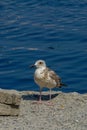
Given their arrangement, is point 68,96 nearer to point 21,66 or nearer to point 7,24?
point 21,66

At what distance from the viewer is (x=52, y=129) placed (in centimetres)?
1079

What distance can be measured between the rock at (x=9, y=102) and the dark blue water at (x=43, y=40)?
16.3 ft

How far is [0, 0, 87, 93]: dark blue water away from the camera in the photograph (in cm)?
1772

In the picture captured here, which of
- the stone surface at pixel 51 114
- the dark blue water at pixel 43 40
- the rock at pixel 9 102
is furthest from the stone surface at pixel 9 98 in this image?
the dark blue water at pixel 43 40

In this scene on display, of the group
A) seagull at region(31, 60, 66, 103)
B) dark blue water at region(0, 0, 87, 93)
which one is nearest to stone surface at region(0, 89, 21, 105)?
seagull at region(31, 60, 66, 103)

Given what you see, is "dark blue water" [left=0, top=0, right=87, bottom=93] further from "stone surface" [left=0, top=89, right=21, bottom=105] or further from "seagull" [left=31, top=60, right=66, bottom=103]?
"stone surface" [left=0, top=89, right=21, bottom=105]

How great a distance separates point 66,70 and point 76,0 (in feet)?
38.3

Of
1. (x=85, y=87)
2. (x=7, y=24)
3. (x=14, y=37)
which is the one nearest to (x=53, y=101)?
(x=85, y=87)

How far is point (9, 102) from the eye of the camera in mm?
11578

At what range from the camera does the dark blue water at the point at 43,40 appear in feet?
58.1

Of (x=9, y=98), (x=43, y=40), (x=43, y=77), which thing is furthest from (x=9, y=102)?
(x=43, y=40)

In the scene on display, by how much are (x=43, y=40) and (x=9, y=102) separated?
423 inches

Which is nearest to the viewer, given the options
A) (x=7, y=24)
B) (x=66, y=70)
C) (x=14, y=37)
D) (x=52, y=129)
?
(x=52, y=129)

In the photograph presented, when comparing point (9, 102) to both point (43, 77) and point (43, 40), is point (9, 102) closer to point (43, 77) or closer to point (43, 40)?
point (43, 77)
